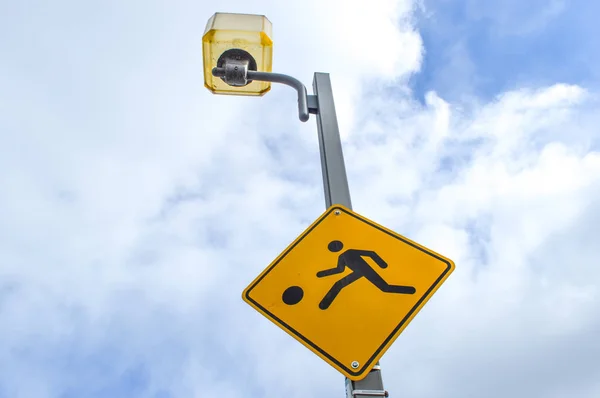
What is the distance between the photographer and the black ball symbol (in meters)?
2.12

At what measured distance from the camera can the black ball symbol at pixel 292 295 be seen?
212 cm

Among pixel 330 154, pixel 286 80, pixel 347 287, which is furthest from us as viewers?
pixel 286 80

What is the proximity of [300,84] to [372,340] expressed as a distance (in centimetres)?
202

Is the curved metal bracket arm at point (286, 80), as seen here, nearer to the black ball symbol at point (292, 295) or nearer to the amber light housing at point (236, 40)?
the amber light housing at point (236, 40)

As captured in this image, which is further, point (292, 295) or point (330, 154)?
point (330, 154)

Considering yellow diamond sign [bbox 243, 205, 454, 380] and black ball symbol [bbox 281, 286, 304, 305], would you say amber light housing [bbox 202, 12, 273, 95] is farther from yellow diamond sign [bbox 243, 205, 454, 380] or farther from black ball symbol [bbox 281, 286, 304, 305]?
black ball symbol [bbox 281, 286, 304, 305]

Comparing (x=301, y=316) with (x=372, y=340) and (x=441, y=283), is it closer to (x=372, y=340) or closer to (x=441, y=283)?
(x=372, y=340)

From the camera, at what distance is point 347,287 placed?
2.12 meters

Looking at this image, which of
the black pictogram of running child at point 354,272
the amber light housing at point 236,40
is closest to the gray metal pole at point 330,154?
the black pictogram of running child at point 354,272

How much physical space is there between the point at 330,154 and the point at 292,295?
104 centimetres

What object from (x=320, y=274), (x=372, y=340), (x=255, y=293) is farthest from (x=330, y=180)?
(x=372, y=340)

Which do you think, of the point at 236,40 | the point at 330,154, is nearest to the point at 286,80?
Result: the point at 236,40

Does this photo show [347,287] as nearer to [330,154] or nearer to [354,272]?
[354,272]

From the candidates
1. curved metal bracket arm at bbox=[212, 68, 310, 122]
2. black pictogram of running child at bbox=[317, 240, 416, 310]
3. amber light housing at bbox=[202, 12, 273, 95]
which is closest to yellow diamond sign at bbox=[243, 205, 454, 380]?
black pictogram of running child at bbox=[317, 240, 416, 310]
